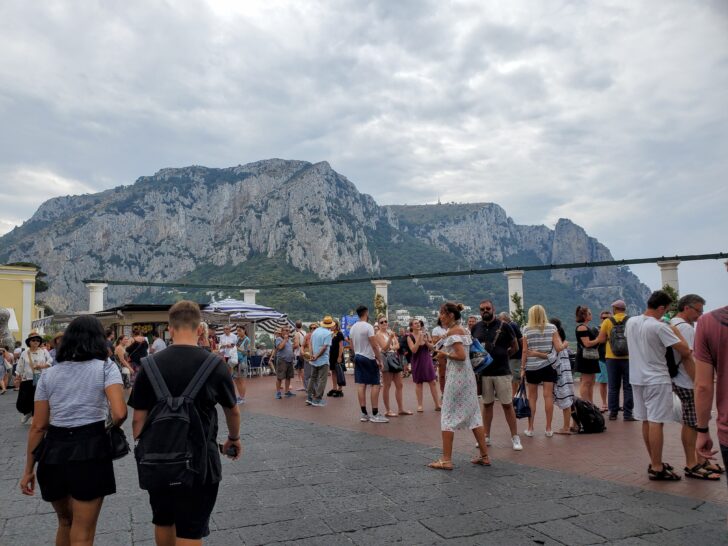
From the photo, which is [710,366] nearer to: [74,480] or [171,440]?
[171,440]

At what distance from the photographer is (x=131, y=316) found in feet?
55.9

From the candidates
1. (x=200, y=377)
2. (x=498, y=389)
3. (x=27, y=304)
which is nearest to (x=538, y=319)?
(x=498, y=389)

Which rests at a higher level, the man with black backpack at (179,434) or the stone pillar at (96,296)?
the stone pillar at (96,296)

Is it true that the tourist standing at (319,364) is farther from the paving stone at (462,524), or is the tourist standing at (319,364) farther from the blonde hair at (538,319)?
the paving stone at (462,524)

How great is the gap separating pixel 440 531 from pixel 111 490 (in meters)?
2.13

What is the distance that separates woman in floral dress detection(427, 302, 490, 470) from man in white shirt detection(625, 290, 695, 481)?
4.94ft

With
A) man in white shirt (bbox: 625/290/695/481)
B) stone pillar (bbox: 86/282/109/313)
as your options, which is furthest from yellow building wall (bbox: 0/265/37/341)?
man in white shirt (bbox: 625/290/695/481)

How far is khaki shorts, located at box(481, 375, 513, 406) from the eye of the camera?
5.96 m

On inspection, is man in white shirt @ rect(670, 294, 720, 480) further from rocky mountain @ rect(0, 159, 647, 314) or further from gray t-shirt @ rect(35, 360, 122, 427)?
rocky mountain @ rect(0, 159, 647, 314)

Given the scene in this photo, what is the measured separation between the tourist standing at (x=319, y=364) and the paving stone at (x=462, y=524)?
20.4 feet

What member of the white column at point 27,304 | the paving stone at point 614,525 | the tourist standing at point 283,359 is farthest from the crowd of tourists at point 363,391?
the white column at point 27,304

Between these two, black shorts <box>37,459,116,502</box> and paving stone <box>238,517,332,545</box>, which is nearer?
black shorts <box>37,459,116,502</box>

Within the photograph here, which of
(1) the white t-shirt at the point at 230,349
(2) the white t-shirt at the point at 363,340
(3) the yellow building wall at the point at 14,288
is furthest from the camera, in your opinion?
(3) the yellow building wall at the point at 14,288

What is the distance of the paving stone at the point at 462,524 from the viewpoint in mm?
3572
